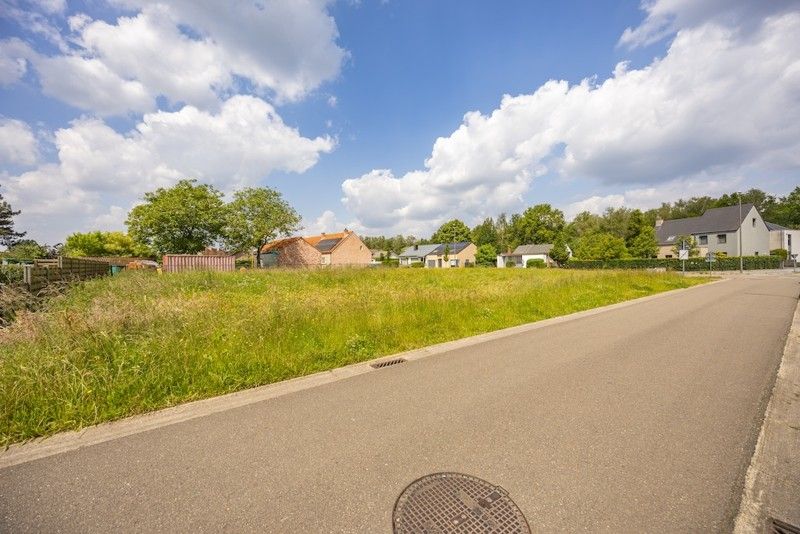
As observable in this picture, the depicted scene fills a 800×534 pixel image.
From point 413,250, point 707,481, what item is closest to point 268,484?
point 707,481

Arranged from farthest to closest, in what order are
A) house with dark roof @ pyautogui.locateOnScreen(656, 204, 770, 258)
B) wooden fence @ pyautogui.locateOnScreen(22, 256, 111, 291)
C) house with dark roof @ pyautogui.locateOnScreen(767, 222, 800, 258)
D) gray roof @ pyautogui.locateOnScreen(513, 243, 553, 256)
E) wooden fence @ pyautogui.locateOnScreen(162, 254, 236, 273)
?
gray roof @ pyautogui.locateOnScreen(513, 243, 553, 256), house with dark roof @ pyautogui.locateOnScreen(767, 222, 800, 258), house with dark roof @ pyautogui.locateOnScreen(656, 204, 770, 258), wooden fence @ pyautogui.locateOnScreen(162, 254, 236, 273), wooden fence @ pyautogui.locateOnScreen(22, 256, 111, 291)

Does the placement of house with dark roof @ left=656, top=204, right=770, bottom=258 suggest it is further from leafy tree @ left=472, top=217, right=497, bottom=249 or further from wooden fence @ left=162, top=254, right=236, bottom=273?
wooden fence @ left=162, top=254, right=236, bottom=273

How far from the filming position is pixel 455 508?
242cm

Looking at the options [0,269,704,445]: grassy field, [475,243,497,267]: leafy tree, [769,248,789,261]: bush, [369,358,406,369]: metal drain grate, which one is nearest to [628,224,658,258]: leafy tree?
[769,248,789,261]: bush

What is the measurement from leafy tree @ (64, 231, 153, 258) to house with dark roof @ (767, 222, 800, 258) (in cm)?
10668

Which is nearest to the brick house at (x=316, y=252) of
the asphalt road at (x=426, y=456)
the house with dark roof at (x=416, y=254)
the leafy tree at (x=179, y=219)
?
the leafy tree at (x=179, y=219)

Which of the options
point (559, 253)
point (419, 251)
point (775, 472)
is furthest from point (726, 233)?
point (775, 472)

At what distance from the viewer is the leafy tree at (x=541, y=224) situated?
2843 inches

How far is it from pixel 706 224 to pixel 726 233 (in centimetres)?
416

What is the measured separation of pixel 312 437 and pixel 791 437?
16.1 ft

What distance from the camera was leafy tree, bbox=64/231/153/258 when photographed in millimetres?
62303

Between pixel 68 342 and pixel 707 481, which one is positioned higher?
pixel 68 342

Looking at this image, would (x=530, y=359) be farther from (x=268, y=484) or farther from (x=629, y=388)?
(x=268, y=484)

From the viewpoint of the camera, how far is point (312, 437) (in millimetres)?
3344
